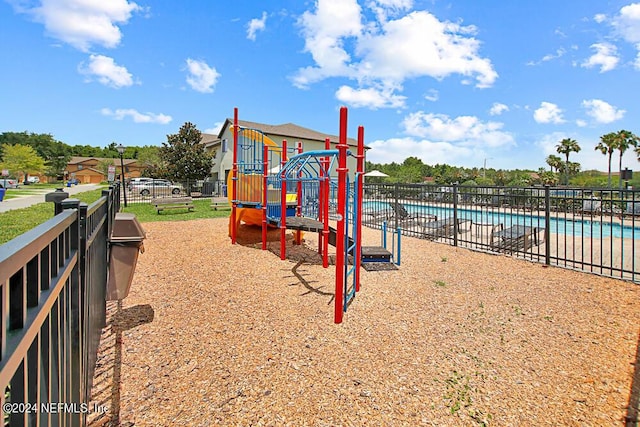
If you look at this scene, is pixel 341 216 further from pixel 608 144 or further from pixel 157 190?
pixel 608 144

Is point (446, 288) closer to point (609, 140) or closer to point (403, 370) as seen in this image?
point (403, 370)

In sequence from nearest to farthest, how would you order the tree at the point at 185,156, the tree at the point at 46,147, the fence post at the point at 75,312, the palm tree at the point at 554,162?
1. the fence post at the point at 75,312
2. the tree at the point at 185,156
3. the palm tree at the point at 554,162
4. the tree at the point at 46,147

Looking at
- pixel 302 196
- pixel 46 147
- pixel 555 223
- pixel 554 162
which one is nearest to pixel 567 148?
pixel 554 162

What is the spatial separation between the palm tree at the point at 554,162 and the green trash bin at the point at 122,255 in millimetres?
61416

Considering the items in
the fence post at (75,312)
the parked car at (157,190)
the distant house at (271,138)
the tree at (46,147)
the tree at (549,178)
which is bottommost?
the fence post at (75,312)

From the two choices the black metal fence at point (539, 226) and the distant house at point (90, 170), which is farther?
the distant house at point (90, 170)

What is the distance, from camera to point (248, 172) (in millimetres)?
8734

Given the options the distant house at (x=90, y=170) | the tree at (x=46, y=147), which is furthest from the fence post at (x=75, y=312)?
the distant house at (x=90, y=170)

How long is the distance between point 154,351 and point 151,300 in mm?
1500

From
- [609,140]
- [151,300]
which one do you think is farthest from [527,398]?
[609,140]

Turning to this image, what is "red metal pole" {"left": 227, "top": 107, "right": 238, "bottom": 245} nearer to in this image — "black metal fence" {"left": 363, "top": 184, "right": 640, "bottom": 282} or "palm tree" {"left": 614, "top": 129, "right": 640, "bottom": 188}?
"black metal fence" {"left": 363, "top": 184, "right": 640, "bottom": 282}

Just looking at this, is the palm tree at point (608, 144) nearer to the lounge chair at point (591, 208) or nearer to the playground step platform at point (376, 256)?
the lounge chair at point (591, 208)

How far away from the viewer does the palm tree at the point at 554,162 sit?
167 ft

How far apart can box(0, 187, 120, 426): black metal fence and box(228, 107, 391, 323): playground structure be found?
9.07 feet
